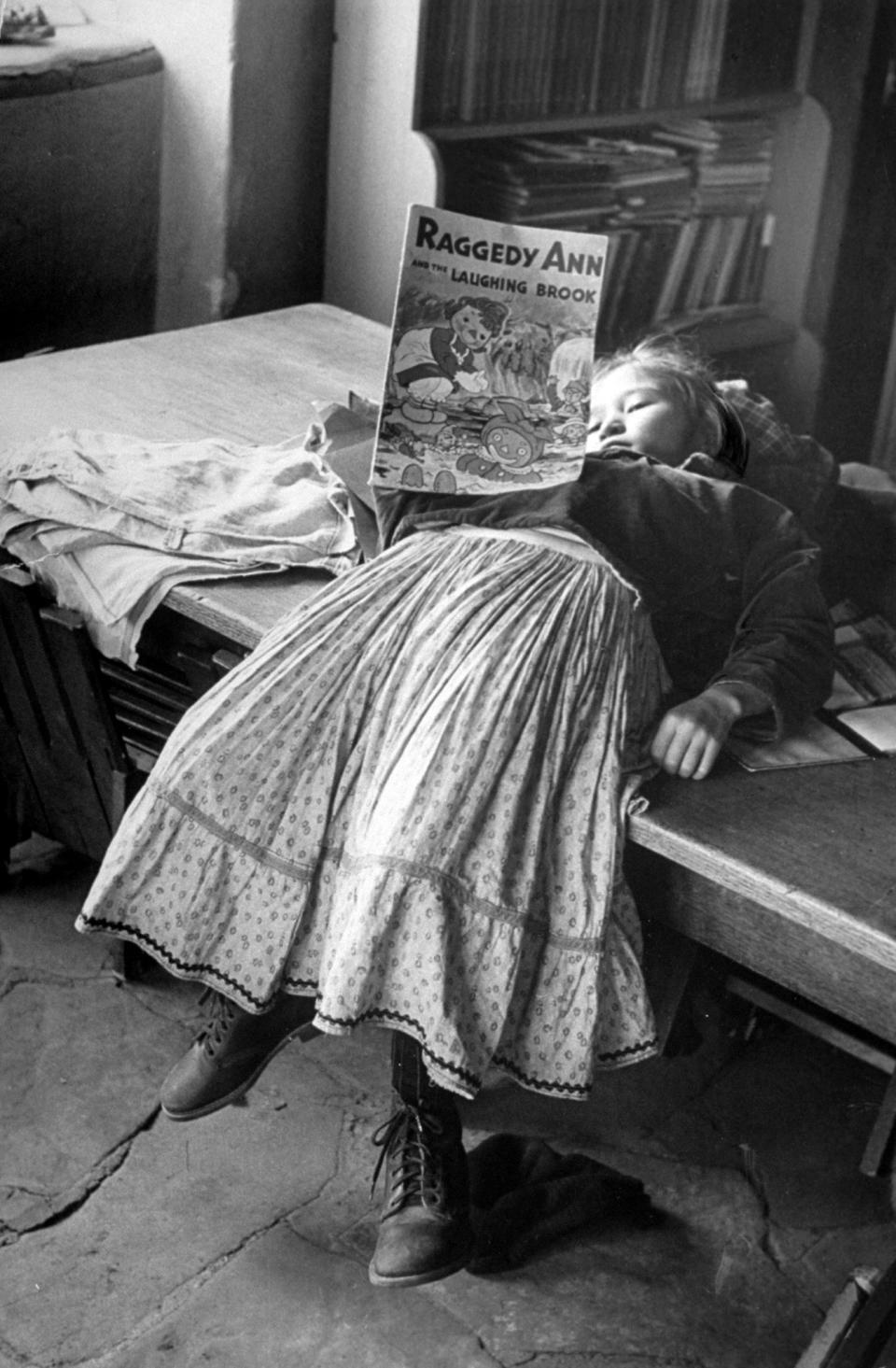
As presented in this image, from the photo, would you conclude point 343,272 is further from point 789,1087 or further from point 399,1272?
point 399,1272

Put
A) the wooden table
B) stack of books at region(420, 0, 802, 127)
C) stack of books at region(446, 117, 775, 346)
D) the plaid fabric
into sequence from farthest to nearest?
stack of books at region(446, 117, 775, 346) → stack of books at region(420, 0, 802, 127) → the plaid fabric → the wooden table

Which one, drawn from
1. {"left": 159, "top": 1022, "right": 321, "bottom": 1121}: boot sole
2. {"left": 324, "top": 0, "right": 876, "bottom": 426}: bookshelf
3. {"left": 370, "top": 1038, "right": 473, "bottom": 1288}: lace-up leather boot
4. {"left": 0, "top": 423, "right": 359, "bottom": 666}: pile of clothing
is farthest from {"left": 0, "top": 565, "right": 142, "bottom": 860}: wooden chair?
{"left": 324, "top": 0, "right": 876, "bottom": 426}: bookshelf

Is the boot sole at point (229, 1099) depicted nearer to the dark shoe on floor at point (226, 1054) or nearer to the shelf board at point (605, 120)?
the dark shoe on floor at point (226, 1054)

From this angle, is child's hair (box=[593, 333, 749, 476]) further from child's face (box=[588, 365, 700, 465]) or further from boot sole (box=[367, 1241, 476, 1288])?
boot sole (box=[367, 1241, 476, 1288])

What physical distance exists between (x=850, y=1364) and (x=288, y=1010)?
22.4 inches

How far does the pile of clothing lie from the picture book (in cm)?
19

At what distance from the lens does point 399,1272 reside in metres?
1.36

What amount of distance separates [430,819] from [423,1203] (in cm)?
36

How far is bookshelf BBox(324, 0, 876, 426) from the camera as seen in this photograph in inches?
97.7

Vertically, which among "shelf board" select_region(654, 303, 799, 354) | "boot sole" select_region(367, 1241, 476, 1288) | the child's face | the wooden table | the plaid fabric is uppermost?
the child's face

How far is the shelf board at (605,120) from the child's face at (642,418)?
3.25ft

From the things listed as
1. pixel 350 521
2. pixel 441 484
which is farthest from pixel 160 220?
pixel 441 484

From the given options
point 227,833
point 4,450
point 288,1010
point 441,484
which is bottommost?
point 288,1010

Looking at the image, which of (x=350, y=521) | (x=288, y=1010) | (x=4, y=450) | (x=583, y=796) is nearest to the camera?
(x=583, y=796)
